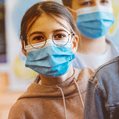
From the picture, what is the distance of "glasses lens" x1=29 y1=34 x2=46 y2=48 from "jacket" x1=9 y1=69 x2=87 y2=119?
5.9 inches

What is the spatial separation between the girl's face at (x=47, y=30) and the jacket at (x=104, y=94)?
1.07 feet

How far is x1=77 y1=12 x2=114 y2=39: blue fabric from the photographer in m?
1.37

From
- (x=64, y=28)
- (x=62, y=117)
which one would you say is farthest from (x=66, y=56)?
(x=62, y=117)

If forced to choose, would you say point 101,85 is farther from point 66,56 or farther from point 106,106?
point 66,56

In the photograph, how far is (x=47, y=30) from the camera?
3.53 feet

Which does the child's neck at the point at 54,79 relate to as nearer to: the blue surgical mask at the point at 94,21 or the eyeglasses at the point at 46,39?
the eyeglasses at the point at 46,39

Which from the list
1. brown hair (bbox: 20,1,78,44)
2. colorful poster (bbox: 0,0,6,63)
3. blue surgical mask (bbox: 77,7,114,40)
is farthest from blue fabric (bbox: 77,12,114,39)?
colorful poster (bbox: 0,0,6,63)

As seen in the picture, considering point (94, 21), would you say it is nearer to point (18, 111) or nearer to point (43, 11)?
point (43, 11)

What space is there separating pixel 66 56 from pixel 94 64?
14.7 inches

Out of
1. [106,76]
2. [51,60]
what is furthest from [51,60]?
[106,76]

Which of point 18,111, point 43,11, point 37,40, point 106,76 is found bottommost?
point 18,111

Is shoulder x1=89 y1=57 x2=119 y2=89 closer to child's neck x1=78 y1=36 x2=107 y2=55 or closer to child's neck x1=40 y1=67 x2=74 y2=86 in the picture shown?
child's neck x1=40 y1=67 x2=74 y2=86

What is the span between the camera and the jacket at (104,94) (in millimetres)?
782

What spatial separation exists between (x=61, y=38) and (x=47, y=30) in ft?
0.19
